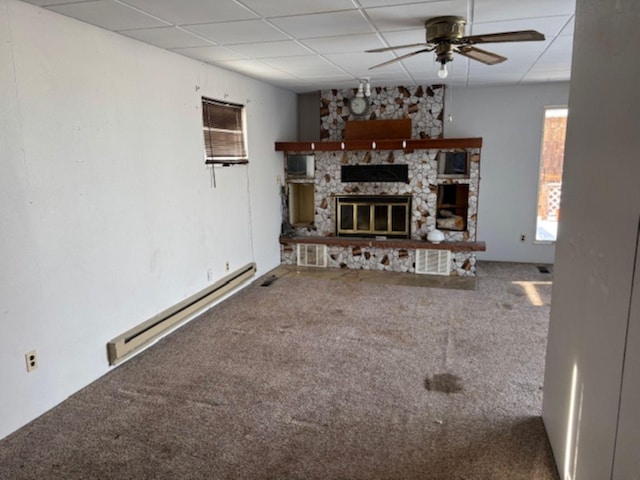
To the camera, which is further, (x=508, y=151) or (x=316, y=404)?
(x=508, y=151)

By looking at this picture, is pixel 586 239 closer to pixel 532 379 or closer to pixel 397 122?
pixel 532 379

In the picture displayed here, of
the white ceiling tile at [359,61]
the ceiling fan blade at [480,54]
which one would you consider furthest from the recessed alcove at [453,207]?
the ceiling fan blade at [480,54]

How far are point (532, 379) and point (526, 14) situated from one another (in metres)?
2.33

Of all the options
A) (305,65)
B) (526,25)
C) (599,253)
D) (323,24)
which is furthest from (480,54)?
(599,253)

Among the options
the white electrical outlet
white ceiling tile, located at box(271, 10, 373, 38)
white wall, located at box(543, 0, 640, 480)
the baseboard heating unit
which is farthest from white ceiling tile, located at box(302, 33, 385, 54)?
the white electrical outlet

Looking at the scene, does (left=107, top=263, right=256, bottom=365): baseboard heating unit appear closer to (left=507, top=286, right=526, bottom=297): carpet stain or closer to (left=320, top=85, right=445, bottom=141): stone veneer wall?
(left=320, top=85, right=445, bottom=141): stone veneer wall

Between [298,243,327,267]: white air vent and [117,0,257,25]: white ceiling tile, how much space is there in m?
3.58

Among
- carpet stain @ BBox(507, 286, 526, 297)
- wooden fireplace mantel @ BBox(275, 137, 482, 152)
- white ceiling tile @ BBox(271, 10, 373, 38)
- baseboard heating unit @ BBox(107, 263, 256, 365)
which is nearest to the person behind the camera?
white ceiling tile @ BBox(271, 10, 373, 38)

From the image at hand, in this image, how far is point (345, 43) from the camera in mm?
3430

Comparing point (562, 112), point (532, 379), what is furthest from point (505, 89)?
point (532, 379)

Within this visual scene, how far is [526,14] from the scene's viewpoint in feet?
9.08

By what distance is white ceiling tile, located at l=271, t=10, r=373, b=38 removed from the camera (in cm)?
276

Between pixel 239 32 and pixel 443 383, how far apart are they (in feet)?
9.01

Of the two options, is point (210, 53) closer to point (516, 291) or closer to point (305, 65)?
point (305, 65)
